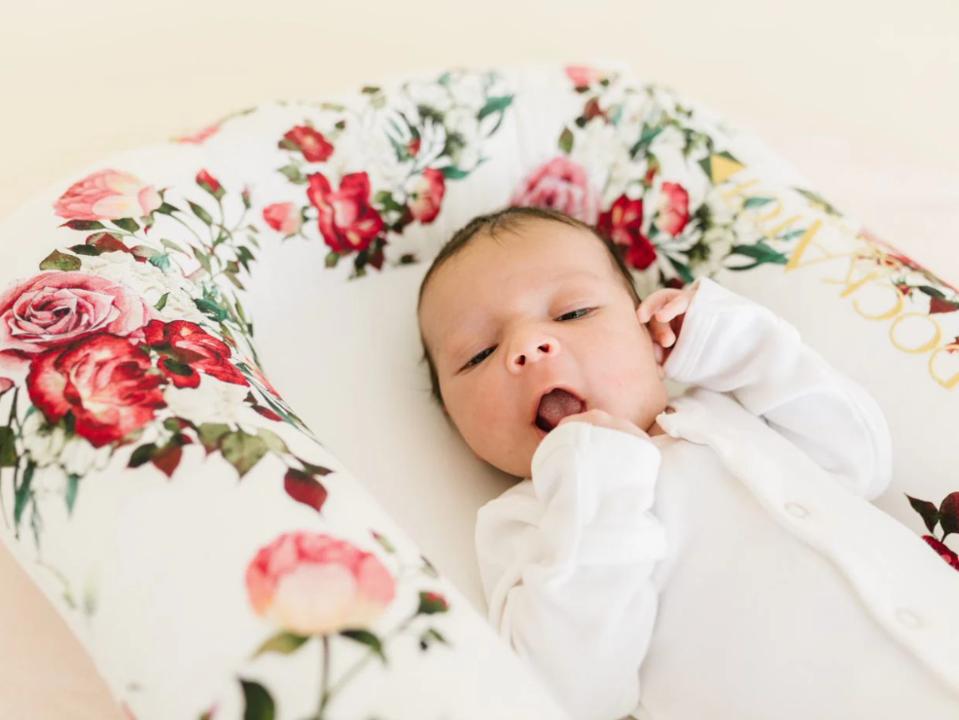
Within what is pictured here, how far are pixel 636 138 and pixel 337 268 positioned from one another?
18.2 inches

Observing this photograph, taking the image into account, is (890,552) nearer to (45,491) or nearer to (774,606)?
(774,606)

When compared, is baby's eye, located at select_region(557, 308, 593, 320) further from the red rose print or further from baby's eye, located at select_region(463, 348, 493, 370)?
the red rose print

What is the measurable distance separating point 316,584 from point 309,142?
788 millimetres

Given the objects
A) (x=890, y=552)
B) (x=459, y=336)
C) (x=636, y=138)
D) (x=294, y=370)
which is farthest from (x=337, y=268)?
(x=890, y=552)

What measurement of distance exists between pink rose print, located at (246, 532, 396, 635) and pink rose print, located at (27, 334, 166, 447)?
0.18m

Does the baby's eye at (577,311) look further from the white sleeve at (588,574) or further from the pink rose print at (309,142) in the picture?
the pink rose print at (309,142)

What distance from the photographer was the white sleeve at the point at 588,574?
2.90ft

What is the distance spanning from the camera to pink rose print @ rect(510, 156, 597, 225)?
4.57 feet

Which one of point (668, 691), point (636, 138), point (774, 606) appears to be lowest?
point (668, 691)

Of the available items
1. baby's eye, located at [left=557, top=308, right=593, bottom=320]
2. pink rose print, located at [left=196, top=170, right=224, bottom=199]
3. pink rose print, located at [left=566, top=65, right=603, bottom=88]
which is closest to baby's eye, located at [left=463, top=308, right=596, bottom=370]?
baby's eye, located at [left=557, top=308, right=593, bottom=320]

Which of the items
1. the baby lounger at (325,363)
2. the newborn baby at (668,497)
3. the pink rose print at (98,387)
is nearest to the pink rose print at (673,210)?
the baby lounger at (325,363)

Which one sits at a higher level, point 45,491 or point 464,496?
point 45,491

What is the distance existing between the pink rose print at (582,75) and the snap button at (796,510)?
0.75m

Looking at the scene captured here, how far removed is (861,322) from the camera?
3.75ft
